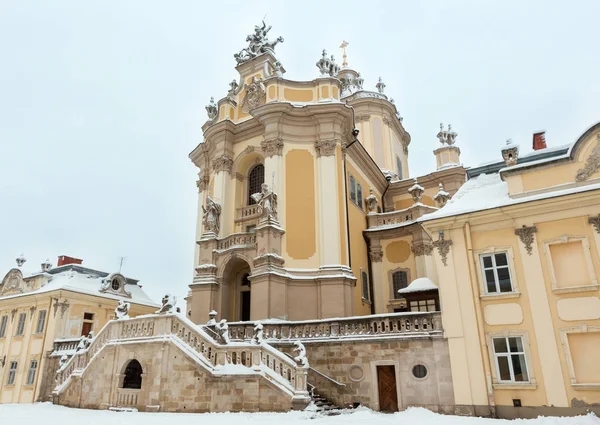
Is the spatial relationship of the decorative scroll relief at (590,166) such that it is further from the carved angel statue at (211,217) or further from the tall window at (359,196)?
the carved angel statue at (211,217)

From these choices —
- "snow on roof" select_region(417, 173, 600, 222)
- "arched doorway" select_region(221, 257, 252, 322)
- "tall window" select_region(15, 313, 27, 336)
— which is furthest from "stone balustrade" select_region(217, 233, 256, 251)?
"tall window" select_region(15, 313, 27, 336)

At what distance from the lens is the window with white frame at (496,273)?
14.5 metres

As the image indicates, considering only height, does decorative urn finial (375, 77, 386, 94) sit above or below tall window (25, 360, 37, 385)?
above

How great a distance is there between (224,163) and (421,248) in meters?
12.7

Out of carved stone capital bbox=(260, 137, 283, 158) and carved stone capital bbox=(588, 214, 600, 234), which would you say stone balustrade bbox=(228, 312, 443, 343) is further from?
carved stone capital bbox=(260, 137, 283, 158)

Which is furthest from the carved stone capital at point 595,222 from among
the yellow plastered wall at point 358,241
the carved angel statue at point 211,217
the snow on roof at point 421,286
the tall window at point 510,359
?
the carved angel statue at point 211,217

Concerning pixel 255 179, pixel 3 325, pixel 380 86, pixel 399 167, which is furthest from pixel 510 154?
pixel 3 325

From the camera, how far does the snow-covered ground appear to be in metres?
11.9

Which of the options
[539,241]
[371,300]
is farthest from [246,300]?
[539,241]

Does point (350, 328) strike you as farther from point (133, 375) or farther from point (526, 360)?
point (133, 375)

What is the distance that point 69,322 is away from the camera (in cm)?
2853

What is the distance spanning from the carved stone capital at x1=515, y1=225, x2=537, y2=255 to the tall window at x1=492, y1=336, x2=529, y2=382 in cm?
294

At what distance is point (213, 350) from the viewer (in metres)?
15.3

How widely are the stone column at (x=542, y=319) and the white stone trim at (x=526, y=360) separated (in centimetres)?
27
